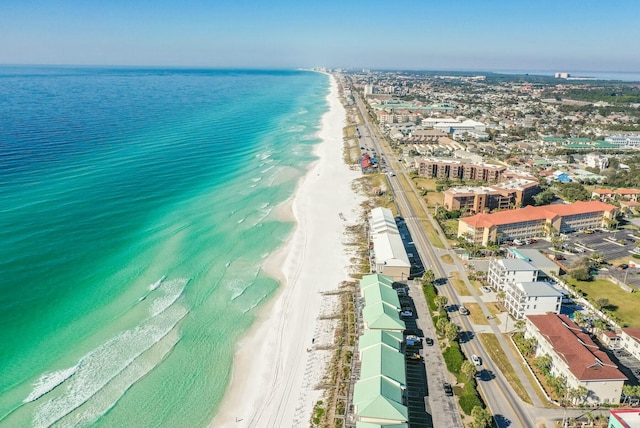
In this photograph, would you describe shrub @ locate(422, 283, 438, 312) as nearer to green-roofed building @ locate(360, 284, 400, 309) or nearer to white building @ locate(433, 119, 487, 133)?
green-roofed building @ locate(360, 284, 400, 309)

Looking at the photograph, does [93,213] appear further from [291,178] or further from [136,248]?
[291,178]

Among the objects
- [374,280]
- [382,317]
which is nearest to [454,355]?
[382,317]

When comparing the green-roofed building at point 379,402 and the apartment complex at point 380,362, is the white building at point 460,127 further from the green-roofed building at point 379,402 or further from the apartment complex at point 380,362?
the green-roofed building at point 379,402

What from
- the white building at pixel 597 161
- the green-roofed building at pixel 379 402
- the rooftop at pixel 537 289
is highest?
the white building at pixel 597 161

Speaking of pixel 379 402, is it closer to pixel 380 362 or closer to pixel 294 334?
pixel 380 362

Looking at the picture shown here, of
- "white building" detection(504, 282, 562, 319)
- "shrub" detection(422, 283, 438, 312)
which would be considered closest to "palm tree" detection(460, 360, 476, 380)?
"shrub" detection(422, 283, 438, 312)

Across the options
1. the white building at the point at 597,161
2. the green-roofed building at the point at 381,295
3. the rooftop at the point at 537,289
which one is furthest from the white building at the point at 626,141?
the green-roofed building at the point at 381,295
